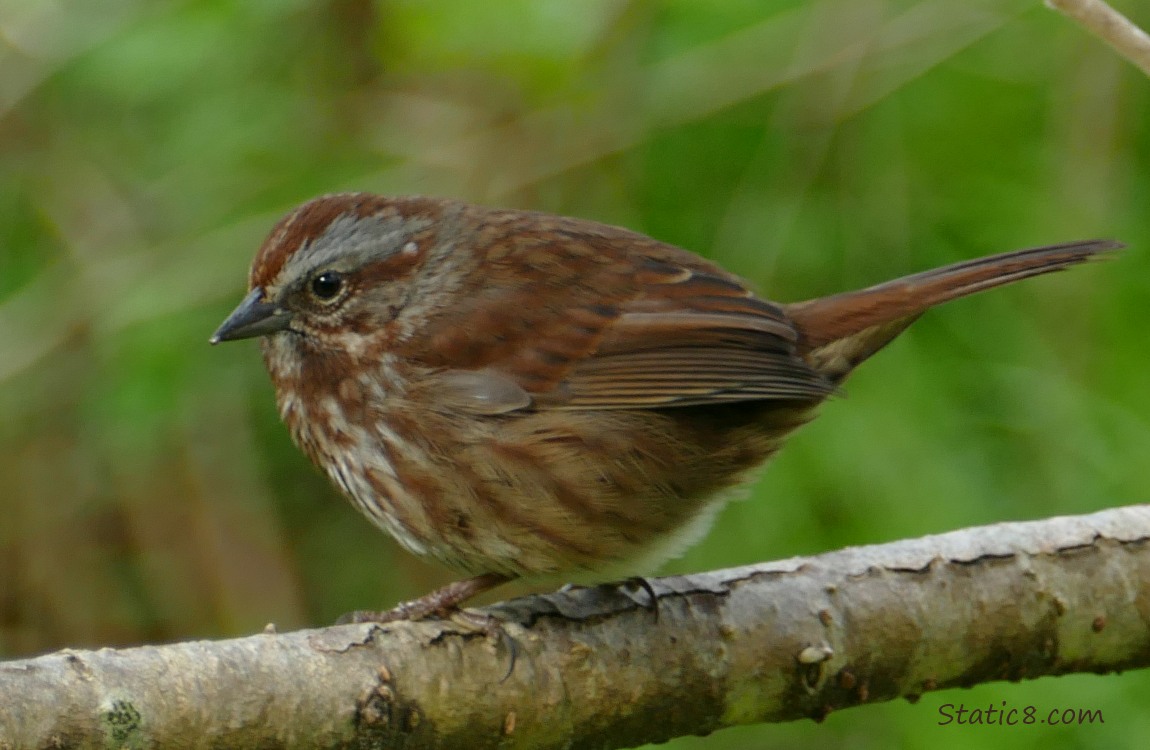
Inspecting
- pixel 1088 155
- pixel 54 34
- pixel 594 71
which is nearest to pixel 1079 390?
pixel 1088 155

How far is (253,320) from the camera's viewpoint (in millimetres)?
3520

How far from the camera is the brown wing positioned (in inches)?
132

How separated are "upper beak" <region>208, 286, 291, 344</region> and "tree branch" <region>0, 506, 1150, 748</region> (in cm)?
95

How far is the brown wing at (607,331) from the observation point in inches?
132

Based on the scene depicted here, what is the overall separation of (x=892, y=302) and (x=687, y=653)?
1.00 metres

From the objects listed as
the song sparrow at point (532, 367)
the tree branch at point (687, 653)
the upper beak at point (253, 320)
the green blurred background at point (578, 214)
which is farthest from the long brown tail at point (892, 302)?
the upper beak at point (253, 320)

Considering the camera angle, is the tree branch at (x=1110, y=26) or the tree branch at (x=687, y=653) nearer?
the tree branch at (x=687, y=653)

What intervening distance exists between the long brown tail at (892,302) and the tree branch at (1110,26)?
0.60 m

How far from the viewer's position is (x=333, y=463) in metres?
3.40

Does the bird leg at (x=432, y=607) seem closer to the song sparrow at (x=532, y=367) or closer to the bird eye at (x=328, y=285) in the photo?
the song sparrow at (x=532, y=367)

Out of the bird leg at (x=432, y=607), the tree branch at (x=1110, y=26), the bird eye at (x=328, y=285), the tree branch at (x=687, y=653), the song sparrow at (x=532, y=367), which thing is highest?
the tree branch at (x=1110, y=26)

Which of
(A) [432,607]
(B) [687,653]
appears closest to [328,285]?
(A) [432,607]

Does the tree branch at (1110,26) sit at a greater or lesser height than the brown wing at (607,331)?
greater

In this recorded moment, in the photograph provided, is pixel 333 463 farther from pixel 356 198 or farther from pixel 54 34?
pixel 54 34
